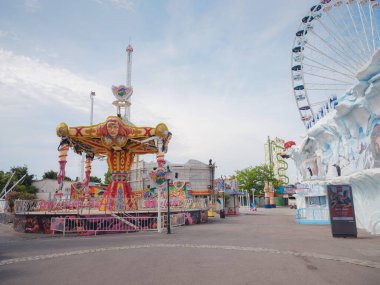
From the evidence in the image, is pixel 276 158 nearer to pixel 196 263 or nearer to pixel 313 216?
pixel 313 216

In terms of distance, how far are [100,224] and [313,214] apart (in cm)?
1442

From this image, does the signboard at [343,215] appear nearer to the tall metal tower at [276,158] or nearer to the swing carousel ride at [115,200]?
the swing carousel ride at [115,200]

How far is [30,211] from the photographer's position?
16.7 meters

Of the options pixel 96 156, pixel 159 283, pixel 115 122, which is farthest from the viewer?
pixel 96 156

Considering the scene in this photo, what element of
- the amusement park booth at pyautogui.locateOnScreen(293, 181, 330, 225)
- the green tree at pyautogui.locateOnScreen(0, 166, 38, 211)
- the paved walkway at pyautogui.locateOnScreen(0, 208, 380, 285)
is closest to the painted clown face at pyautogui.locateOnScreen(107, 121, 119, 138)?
the paved walkway at pyautogui.locateOnScreen(0, 208, 380, 285)

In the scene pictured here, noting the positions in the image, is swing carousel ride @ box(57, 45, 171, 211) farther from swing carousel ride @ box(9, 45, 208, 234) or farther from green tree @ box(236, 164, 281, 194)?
green tree @ box(236, 164, 281, 194)

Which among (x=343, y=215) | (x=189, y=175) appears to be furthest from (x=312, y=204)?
(x=189, y=175)

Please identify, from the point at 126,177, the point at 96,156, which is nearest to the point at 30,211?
the point at 126,177

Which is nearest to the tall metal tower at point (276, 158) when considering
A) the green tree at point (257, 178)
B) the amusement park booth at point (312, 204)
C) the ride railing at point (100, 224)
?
the green tree at point (257, 178)

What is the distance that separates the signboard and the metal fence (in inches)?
322

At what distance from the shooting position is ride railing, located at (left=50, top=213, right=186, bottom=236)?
48.9 feet

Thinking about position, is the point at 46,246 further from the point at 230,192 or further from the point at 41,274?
the point at 230,192

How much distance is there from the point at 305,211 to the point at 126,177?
515 inches

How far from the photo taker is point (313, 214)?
A: 66.0 feet
